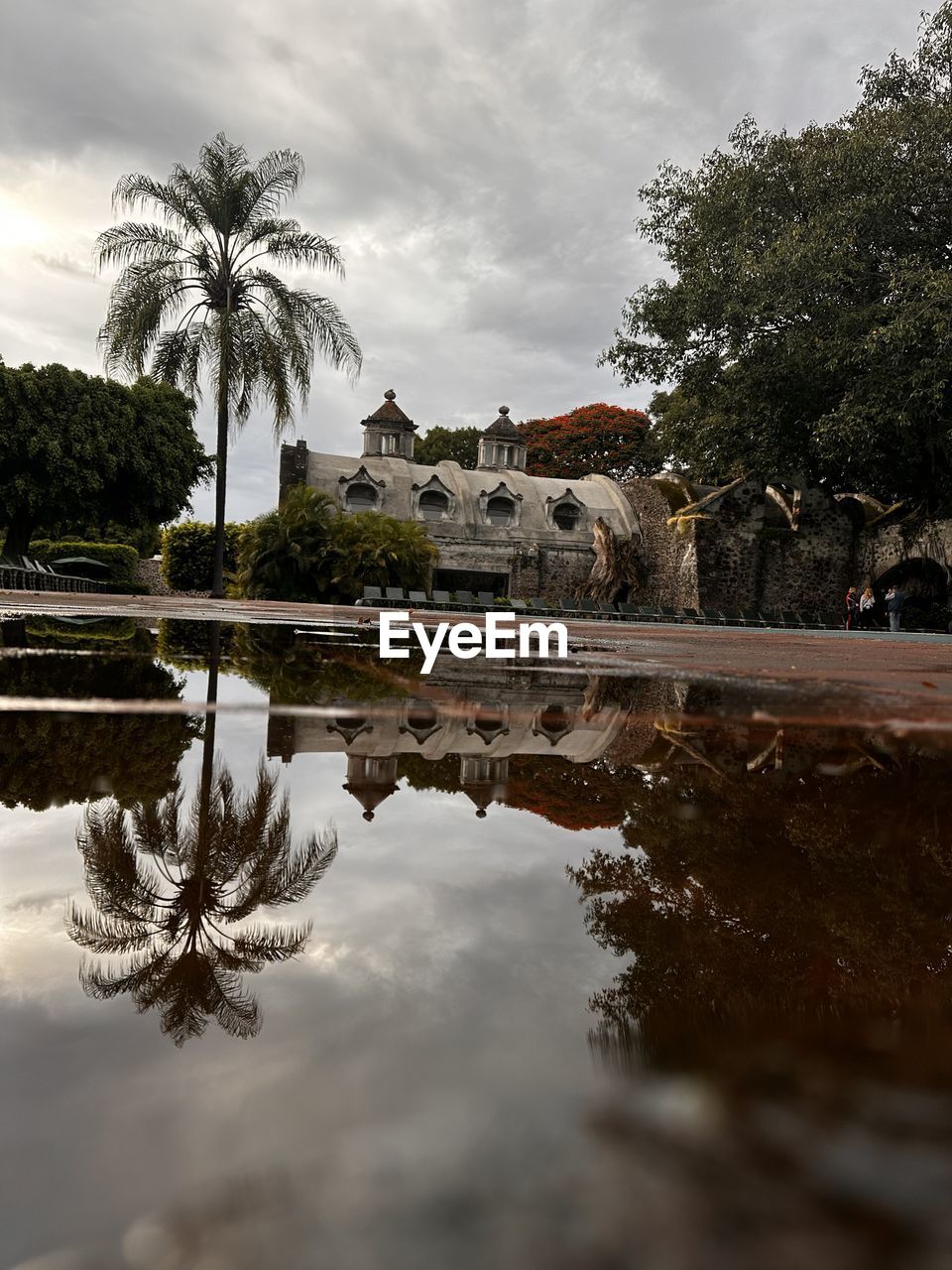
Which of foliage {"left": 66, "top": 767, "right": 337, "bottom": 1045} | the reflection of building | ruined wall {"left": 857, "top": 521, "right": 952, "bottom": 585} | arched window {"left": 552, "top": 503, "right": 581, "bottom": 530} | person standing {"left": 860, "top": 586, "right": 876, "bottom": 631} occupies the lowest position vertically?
the reflection of building

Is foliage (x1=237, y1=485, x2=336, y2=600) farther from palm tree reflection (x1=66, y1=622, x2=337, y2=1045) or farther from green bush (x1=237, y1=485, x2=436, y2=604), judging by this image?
palm tree reflection (x1=66, y1=622, x2=337, y2=1045)

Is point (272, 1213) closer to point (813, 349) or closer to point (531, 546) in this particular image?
point (813, 349)

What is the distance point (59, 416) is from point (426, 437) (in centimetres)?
2484

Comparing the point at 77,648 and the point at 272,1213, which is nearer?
the point at 272,1213

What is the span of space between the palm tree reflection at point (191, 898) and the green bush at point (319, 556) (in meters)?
16.7

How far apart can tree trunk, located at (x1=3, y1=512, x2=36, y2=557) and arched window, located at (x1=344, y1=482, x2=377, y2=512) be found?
972cm

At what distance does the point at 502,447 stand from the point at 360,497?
8.81 meters

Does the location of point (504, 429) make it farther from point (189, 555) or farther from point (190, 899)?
point (190, 899)

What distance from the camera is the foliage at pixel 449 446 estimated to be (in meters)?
44.2

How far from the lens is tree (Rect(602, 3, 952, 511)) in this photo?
50.6ft

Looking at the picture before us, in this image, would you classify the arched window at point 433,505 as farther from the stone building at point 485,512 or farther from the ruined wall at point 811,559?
the ruined wall at point 811,559

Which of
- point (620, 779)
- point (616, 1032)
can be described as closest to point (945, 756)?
point (620, 779)

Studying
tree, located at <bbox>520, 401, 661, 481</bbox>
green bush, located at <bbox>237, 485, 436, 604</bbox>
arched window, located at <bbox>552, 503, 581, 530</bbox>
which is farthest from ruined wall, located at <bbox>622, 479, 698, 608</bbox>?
tree, located at <bbox>520, 401, 661, 481</bbox>

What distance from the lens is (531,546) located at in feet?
89.6
